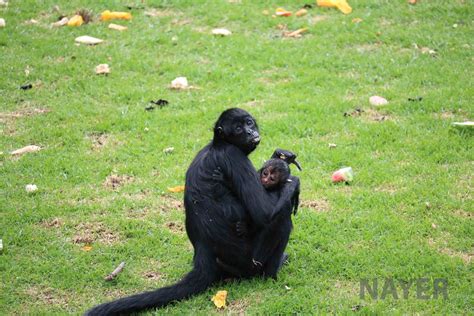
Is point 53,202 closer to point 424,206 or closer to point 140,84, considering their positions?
point 140,84

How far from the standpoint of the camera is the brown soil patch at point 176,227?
25.0 feet

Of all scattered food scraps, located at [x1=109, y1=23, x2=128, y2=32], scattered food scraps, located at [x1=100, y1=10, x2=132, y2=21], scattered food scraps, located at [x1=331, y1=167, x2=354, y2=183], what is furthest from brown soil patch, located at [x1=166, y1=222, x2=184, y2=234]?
scattered food scraps, located at [x1=100, y1=10, x2=132, y2=21]

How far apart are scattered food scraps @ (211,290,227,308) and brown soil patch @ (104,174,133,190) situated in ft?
9.19

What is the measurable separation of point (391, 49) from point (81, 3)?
6.50 meters

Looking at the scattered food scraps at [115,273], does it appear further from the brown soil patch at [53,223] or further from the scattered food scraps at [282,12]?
the scattered food scraps at [282,12]

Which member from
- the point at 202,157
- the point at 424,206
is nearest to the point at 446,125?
the point at 424,206

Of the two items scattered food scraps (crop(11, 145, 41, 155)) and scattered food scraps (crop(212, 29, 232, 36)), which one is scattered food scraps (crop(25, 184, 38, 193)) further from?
scattered food scraps (crop(212, 29, 232, 36))

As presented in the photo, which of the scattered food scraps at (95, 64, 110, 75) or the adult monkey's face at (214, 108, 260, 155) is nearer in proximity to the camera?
the adult monkey's face at (214, 108, 260, 155)

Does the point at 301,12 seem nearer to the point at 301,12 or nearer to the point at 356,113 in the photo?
the point at 301,12

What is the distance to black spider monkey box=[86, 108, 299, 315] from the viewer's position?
626 centimetres

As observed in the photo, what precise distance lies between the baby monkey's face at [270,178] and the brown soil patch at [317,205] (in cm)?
149

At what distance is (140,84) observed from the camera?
37.1 feet

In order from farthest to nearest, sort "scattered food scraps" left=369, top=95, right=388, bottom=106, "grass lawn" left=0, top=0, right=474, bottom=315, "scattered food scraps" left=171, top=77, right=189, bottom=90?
"scattered food scraps" left=171, top=77, right=189, bottom=90
"scattered food scraps" left=369, top=95, right=388, bottom=106
"grass lawn" left=0, top=0, right=474, bottom=315

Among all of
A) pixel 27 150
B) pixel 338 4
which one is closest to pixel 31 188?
pixel 27 150
